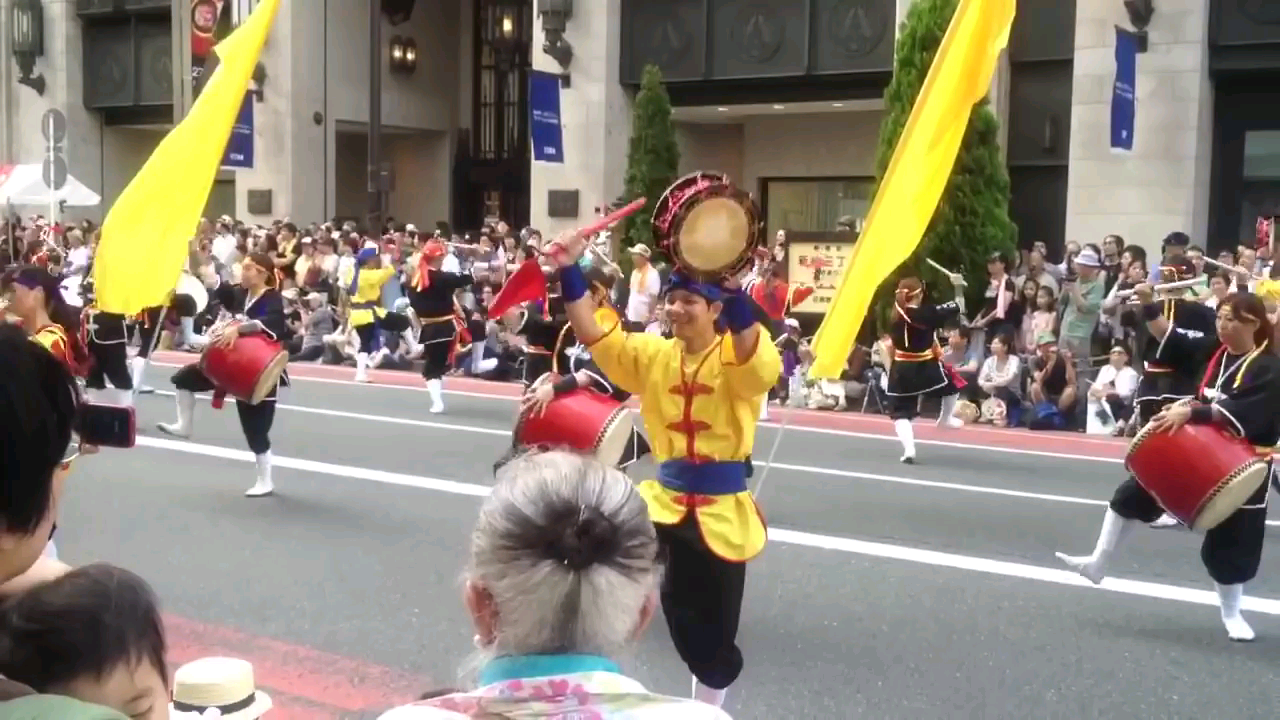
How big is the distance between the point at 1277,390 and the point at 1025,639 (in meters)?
1.60

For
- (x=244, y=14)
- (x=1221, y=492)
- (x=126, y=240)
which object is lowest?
(x=1221, y=492)

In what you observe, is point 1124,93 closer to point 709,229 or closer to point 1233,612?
point 1233,612

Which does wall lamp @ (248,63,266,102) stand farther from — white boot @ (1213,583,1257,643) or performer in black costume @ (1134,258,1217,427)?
white boot @ (1213,583,1257,643)

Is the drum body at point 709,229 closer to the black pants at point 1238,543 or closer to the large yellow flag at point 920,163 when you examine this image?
the large yellow flag at point 920,163

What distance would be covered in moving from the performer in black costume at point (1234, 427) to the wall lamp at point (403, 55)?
2394 cm

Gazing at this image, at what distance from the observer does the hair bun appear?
77.3 inches

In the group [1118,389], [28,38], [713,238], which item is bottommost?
[1118,389]

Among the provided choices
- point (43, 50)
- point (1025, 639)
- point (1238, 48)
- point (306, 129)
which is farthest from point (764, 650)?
point (43, 50)

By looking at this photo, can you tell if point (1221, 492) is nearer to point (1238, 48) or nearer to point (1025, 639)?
point (1025, 639)

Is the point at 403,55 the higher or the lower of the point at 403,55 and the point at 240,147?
the higher

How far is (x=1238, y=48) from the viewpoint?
16875 mm

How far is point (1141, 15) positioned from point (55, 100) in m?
23.0

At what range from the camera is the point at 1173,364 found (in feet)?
30.9

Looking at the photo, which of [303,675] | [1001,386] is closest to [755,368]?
[303,675]
